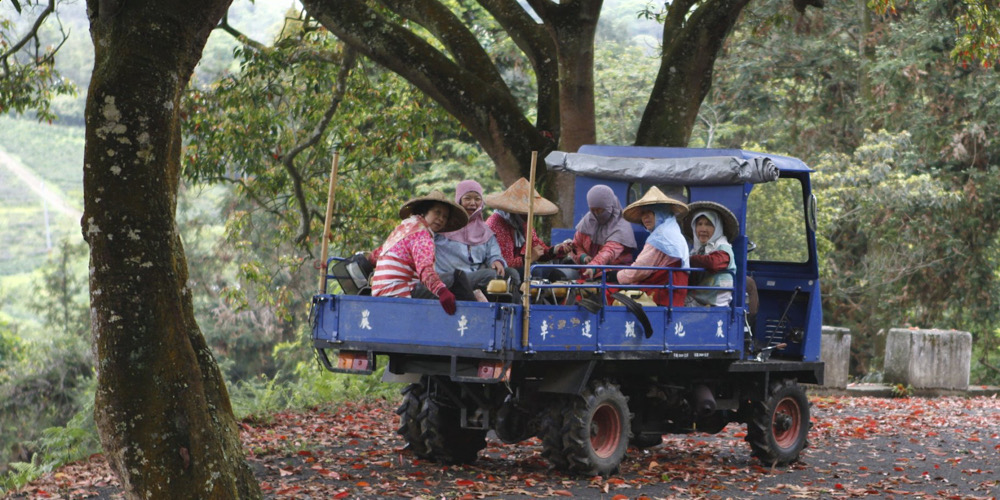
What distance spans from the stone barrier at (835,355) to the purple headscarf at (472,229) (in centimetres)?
1118

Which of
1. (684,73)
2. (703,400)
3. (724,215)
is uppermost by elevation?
(684,73)

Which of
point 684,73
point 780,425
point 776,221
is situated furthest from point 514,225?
point 776,221

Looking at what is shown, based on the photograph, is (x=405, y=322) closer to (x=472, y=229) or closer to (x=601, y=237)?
(x=472, y=229)

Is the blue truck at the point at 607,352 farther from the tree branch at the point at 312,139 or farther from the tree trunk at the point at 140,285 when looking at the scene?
the tree branch at the point at 312,139

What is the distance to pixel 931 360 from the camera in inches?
799

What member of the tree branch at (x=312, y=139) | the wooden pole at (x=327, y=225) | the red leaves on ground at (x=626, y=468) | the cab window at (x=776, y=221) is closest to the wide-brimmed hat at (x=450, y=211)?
the wooden pole at (x=327, y=225)

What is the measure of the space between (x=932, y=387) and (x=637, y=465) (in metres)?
10.9

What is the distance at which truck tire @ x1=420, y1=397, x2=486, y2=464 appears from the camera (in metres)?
10.4

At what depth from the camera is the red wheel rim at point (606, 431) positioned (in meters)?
10.3

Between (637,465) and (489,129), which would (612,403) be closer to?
(637,465)

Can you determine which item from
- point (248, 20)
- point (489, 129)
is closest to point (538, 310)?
point (489, 129)

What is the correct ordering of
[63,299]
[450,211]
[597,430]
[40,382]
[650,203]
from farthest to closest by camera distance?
[63,299] < [40,382] < [650,203] < [597,430] < [450,211]

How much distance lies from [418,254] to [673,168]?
9.85 feet

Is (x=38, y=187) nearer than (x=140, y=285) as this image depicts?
No
